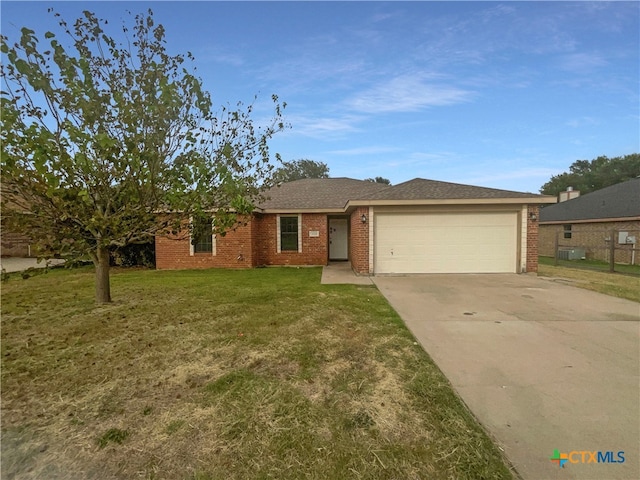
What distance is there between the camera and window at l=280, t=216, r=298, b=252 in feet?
45.5

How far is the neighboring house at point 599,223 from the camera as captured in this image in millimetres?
15078

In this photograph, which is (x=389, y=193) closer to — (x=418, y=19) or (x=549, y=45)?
(x=418, y=19)

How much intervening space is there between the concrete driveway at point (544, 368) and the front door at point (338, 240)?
28.6 ft

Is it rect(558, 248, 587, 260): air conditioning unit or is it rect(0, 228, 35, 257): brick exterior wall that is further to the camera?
rect(0, 228, 35, 257): brick exterior wall

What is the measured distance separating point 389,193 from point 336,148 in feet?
22.5

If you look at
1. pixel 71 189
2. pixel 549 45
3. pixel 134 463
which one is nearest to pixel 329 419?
pixel 134 463

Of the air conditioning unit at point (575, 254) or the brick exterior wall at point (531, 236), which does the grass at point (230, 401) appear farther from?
the air conditioning unit at point (575, 254)

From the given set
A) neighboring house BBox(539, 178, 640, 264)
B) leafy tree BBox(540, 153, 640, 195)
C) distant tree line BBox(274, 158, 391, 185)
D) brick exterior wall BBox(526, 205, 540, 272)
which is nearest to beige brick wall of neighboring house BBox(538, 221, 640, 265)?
neighboring house BBox(539, 178, 640, 264)

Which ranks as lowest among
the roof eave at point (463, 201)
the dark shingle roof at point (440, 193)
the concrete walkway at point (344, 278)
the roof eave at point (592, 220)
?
the concrete walkway at point (344, 278)

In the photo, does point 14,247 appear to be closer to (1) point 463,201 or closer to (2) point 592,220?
(1) point 463,201

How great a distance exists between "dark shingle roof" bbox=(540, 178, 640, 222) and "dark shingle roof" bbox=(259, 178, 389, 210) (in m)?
11.7

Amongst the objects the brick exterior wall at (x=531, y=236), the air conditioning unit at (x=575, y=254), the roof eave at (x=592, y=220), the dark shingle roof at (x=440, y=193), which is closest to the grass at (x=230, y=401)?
the dark shingle roof at (x=440, y=193)

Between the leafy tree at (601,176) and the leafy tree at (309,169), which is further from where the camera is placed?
the leafy tree at (309,169)

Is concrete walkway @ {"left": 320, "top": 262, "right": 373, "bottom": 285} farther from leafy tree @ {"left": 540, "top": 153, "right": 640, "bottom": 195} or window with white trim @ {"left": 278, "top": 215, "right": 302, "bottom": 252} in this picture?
leafy tree @ {"left": 540, "top": 153, "right": 640, "bottom": 195}
